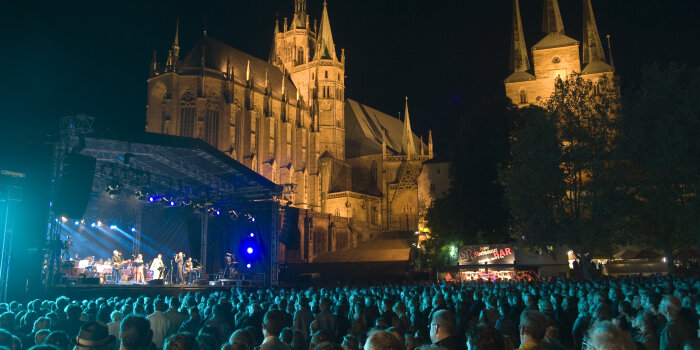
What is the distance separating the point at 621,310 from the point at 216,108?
169ft

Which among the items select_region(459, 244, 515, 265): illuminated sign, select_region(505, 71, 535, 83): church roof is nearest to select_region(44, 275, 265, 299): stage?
select_region(459, 244, 515, 265): illuminated sign

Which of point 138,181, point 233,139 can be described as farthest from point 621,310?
point 233,139

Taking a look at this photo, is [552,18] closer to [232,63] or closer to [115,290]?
[232,63]

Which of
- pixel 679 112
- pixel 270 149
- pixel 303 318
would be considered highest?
pixel 270 149

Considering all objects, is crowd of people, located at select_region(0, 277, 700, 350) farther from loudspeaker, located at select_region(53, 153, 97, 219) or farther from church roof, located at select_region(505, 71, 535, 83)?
church roof, located at select_region(505, 71, 535, 83)

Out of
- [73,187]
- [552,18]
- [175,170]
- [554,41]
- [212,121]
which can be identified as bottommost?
[73,187]

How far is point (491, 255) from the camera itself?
29984 mm

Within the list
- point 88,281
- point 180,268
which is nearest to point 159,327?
point 88,281

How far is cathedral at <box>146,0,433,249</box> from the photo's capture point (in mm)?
55188

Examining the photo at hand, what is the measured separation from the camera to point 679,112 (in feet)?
75.4

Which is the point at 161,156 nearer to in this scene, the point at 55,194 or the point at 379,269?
the point at 55,194

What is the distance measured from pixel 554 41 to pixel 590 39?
3.76 metres

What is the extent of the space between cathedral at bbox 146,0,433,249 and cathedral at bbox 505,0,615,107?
15.6 meters

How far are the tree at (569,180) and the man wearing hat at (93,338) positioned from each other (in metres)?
24.7
